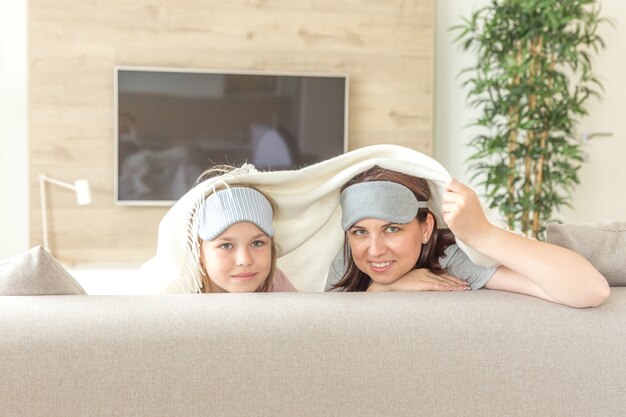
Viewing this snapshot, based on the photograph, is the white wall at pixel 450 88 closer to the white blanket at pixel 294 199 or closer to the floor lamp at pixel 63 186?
the floor lamp at pixel 63 186

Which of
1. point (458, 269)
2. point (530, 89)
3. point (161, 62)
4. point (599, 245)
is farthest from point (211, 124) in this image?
point (599, 245)

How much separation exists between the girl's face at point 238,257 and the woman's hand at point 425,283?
0.26 m

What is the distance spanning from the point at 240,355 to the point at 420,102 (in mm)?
4210

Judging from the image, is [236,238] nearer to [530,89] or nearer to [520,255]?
[520,255]

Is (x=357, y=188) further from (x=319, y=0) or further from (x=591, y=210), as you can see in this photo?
(x=591, y=210)

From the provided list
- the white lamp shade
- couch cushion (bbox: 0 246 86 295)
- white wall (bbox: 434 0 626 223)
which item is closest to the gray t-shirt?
couch cushion (bbox: 0 246 86 295)

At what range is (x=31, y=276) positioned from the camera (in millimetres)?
1251

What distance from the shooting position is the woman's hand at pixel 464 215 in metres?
1.38

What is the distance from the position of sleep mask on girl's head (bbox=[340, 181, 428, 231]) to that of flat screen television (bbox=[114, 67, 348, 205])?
3398 mm

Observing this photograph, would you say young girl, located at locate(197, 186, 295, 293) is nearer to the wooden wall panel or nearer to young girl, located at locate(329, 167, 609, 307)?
young girl, located at locate(329, 167, 609, 307)

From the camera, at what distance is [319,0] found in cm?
502

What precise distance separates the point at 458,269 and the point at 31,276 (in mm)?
842

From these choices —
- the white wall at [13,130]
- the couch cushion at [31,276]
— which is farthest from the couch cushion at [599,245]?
the white wall at [13,130]

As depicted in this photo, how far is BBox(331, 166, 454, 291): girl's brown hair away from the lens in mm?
1688
